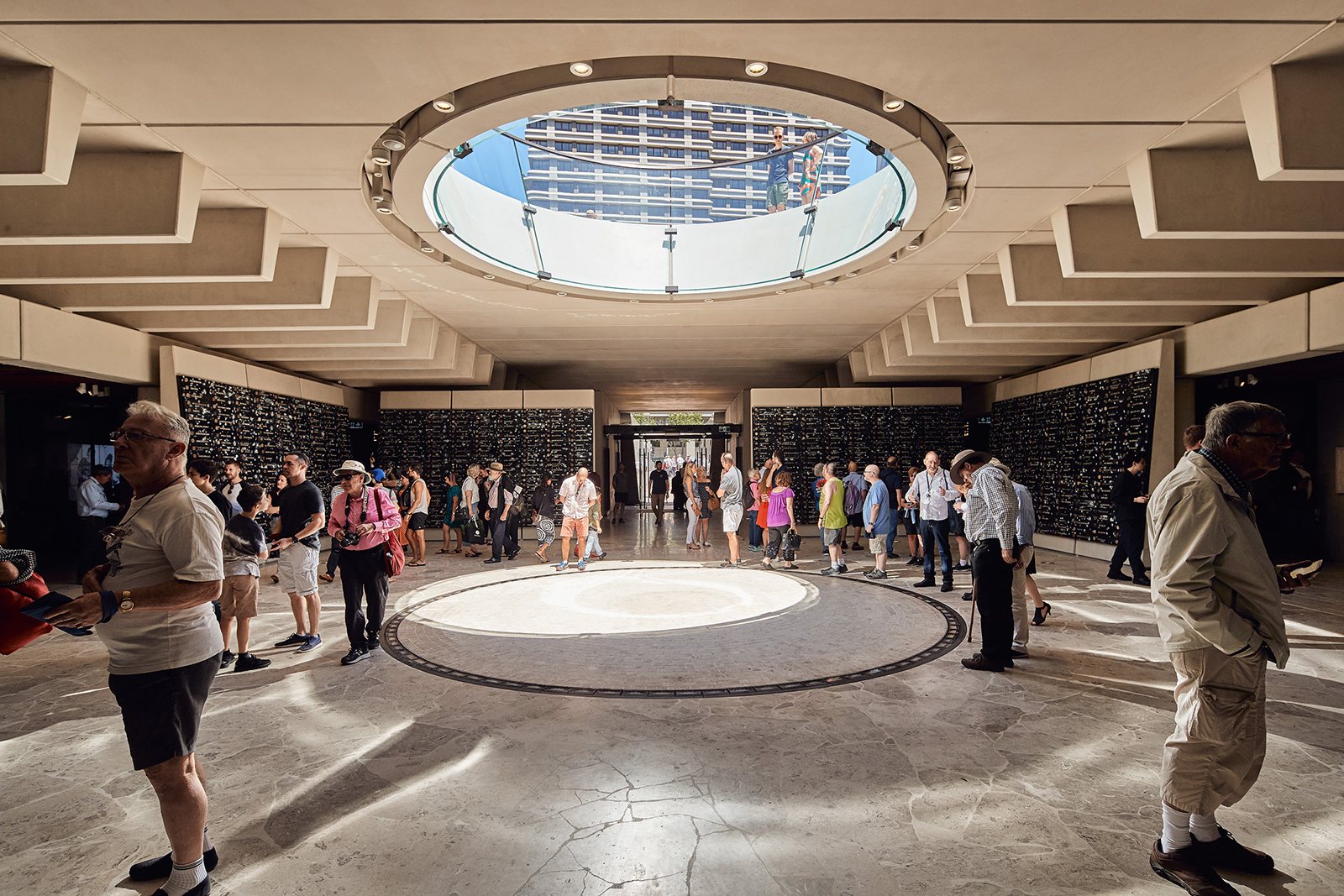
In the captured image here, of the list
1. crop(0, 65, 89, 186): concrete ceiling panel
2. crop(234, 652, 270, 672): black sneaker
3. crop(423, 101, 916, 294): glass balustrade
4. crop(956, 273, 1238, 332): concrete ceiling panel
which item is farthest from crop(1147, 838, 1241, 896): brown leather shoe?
crop(956, 273, 1238, 332): concrete ceiling panel

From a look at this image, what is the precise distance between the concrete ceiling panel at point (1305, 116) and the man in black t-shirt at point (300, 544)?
248 inches

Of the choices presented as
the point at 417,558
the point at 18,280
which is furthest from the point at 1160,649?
the point at 18,280

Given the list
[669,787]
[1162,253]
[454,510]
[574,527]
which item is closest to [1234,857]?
[669,787]

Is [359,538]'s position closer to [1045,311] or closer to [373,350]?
[373,350]

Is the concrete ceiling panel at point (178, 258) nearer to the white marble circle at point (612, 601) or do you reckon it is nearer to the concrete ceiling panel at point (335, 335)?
the concrete ceiling panel at point (335, 335)

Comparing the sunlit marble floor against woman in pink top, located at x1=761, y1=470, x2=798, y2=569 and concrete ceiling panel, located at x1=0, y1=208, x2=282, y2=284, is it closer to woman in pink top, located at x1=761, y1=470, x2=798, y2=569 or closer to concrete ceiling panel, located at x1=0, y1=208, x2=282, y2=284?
concrete ceiling panel, located at x1=0, y1=208, x2=282, y2=284

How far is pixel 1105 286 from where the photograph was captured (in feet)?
22.9

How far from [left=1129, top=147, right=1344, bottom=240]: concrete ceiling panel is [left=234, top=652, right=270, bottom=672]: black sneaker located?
7.08 meters

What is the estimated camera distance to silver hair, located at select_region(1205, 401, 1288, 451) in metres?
Result: 2.20

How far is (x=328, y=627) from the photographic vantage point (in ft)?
18.8

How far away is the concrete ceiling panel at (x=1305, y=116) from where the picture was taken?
3.49 m

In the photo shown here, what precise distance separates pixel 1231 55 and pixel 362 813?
5586 mm

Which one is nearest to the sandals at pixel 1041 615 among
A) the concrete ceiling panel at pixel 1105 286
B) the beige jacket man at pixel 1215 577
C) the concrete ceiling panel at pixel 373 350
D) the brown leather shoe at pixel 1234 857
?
the concrete ceiling panel at pixel 1105 286

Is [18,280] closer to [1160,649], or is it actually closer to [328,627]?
[328,627]
